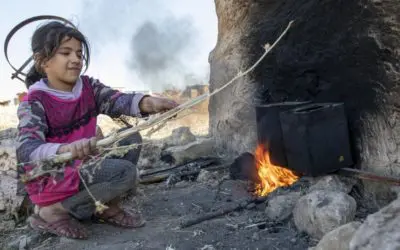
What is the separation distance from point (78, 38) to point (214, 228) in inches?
63.8

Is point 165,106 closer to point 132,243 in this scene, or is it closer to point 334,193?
point 132,243

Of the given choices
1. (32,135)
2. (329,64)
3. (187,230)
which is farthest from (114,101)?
(329,64)

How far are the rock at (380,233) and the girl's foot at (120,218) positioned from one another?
200cm

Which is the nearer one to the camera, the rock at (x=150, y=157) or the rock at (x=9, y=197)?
the rock at (x=9, y=197)

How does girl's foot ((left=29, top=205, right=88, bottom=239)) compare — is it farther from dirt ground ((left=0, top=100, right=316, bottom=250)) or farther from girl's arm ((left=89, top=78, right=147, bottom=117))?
girl's arm ((left=89, top=78, right=147, bottom=117))

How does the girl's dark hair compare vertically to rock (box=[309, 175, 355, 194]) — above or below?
above

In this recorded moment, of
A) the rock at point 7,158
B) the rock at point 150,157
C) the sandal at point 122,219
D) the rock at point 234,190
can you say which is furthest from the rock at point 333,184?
the rock at point 7,158

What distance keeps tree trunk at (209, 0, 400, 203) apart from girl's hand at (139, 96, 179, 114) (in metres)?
1.16

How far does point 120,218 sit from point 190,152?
1.99 metres

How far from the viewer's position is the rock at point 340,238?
1814 millimetres

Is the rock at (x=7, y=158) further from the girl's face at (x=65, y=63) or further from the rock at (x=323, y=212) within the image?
the rock at (x=323, y=212)

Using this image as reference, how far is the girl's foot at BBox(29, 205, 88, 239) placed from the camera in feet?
10.0

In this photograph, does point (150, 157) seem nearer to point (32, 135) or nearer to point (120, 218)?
point (120, 218)

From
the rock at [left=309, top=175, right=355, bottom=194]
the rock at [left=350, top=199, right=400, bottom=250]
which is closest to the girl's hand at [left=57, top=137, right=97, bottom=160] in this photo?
the rock at [left=350, top=199, right=400, bottom=250]
